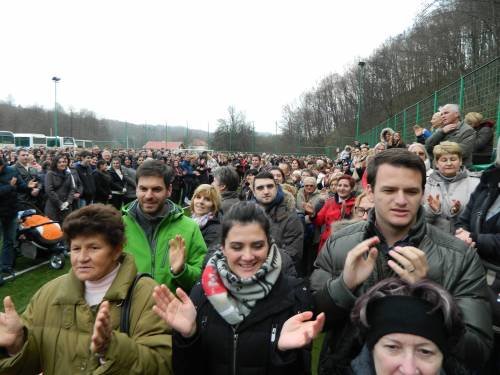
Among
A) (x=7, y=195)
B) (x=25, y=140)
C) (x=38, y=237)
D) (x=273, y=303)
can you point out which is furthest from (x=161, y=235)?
(x=25, y=140)

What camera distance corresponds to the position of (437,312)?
148 cm

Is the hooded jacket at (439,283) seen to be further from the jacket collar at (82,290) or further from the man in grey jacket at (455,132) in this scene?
the man in grey jacket at (455,132)

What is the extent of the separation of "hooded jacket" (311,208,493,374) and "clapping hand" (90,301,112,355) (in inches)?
38.6

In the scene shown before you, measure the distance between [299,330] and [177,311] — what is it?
57 centimetres

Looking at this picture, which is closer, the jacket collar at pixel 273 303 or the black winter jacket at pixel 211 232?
the jacket collar at pixel 273 303

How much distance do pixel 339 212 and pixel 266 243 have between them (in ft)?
10.7

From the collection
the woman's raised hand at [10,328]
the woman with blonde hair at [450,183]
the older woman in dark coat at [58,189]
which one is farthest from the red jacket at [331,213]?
the older woman in dark coat at [58,189]

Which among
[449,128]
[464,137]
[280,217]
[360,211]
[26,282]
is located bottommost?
[26,282]

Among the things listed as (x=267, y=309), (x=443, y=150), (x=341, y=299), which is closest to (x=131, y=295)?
(x=267, y=309)

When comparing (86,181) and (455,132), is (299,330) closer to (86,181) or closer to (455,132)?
(455,132)

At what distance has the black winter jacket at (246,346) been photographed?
1.79m

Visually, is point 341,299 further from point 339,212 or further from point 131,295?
point 339,212

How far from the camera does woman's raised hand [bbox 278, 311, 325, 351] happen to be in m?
1.65

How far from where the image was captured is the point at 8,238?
6.43 m
